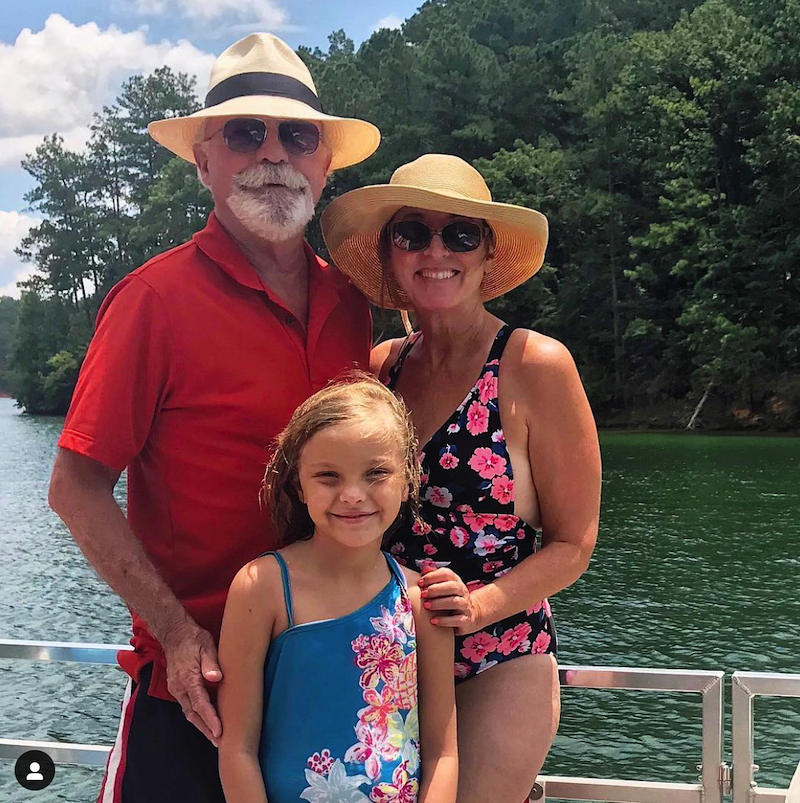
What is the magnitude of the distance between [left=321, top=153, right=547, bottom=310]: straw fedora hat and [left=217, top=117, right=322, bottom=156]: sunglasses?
0.17 metres

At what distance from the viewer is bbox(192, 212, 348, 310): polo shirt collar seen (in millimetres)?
2094

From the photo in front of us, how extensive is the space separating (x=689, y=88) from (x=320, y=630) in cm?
3549

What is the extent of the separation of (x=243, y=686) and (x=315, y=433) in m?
0.48

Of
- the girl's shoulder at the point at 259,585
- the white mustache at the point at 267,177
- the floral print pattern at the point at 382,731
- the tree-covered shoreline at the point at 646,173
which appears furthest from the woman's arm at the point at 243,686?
the tree-covered shoreline at the point at 646,173

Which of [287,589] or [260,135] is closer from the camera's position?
[287,589]

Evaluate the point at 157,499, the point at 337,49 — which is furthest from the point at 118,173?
the point at 157,499

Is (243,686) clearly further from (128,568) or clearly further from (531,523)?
(531,523)

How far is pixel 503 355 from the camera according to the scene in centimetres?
209

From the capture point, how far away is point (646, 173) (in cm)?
3472

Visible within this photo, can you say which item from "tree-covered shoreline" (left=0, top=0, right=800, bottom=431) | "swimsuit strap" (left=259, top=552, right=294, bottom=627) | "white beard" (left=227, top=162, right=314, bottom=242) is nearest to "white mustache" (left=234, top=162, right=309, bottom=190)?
"white beard" (left=227, top=162, right=314, bottom=242)

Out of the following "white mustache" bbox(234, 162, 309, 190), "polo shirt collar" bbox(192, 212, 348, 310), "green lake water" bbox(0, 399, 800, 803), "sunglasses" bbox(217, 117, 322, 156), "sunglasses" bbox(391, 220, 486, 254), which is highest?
"sunglasses" bbox(217, 117, 322, 156)

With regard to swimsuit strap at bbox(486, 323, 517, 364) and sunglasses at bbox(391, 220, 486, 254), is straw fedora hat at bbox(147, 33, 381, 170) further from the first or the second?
swimsuit strap at bbox(486, 323, 517, 364)

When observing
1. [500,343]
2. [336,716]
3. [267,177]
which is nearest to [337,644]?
[336,716]

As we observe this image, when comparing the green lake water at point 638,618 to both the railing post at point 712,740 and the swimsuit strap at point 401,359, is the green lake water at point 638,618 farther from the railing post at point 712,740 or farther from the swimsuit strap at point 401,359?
the swimsuit strap at point 401,359
